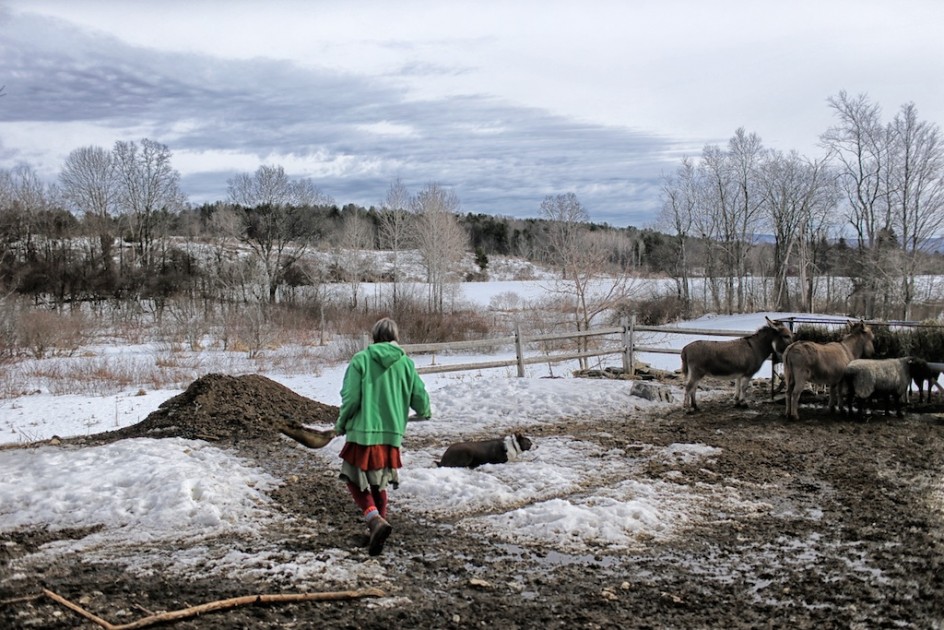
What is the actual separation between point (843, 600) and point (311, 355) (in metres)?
25.1

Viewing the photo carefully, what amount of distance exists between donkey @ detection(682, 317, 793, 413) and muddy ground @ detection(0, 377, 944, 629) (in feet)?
12.2

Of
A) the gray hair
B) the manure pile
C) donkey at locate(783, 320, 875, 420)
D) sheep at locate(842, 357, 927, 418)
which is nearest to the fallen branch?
the gray hair

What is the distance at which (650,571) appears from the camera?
524cm

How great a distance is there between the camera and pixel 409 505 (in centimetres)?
702

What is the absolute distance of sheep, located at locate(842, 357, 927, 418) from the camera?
11188mm

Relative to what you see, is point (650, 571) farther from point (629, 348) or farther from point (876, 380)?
point (629, 348)

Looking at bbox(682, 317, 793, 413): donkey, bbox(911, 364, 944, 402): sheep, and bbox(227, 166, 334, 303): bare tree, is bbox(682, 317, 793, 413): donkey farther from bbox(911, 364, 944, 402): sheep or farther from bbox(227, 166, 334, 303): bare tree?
bbox(227, 166, 334, 303): bare tree

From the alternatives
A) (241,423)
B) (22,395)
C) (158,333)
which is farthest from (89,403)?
(158,333)

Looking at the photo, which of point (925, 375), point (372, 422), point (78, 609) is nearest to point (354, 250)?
point (925, 375)

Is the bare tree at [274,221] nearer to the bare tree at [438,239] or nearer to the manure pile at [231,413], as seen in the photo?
the bare tree at [438,239]

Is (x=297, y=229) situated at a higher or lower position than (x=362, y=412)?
higher

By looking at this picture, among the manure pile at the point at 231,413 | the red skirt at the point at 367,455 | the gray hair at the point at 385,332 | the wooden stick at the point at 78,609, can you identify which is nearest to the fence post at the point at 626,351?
the manure pile at the point at 231,413

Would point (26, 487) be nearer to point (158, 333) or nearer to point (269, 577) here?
point (269, 577)

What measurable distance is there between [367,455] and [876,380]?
9.35m
